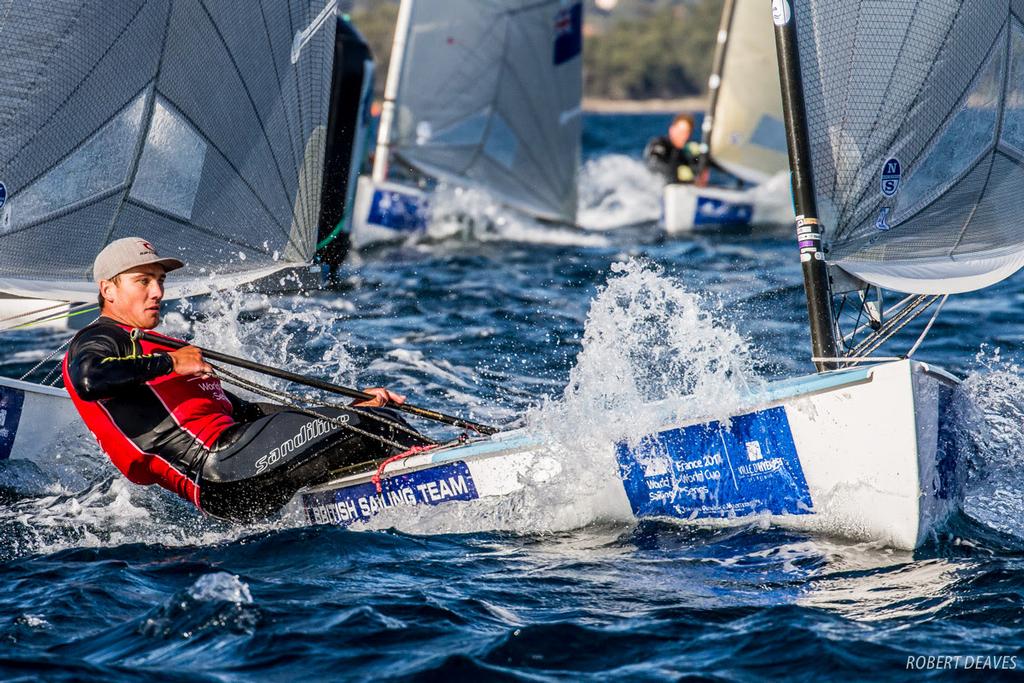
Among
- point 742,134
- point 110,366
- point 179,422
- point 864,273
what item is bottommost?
point 179,422

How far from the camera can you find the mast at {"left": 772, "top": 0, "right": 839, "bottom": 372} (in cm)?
453

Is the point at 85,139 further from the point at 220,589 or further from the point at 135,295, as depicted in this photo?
the point at 220,589

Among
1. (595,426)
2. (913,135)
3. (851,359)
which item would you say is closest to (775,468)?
(851,359)

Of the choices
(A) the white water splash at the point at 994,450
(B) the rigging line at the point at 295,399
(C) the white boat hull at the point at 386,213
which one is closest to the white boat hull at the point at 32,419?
(B) the rigging line at the point at 295,399

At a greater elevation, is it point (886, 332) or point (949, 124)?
point (949, 124)

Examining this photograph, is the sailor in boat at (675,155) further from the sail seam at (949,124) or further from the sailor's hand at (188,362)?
the sailor's hand at (188,362)

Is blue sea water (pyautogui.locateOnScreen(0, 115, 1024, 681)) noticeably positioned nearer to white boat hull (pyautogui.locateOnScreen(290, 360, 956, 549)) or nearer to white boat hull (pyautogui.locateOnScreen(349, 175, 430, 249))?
white boat hull (pyautogui.locateOnScreen(290, 360, 956, 549))

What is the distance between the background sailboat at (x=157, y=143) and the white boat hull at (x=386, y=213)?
21.5 ft

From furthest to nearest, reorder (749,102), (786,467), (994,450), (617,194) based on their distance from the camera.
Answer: (617,194)
(749,102)
(994,450)
(786,467)

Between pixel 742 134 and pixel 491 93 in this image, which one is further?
pixel 742 134

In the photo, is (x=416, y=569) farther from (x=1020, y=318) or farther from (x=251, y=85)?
(x=1020, y=318)

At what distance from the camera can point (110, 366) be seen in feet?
13.8

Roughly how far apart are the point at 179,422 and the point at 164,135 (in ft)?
4.77

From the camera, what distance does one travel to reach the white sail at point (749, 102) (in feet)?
43.9
